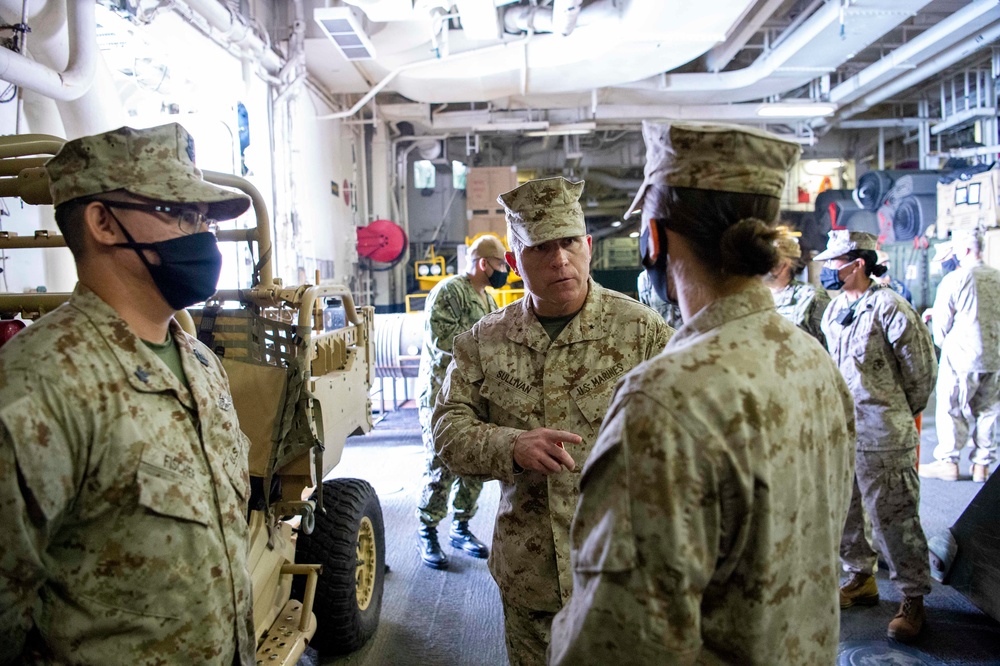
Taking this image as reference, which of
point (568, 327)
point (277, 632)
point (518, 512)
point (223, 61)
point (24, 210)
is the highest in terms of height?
point (223, 61)

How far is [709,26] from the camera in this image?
585 cm

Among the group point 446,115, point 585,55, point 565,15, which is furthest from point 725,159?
point 446,115

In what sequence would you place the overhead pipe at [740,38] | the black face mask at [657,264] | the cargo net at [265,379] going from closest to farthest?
the black face mask at [657,264] < the cargo net at [265,379] < the overhead pipe at [740,38]

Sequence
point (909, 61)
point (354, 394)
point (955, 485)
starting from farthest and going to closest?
point (909, 61)
point (955, 485)
point (354, 394)

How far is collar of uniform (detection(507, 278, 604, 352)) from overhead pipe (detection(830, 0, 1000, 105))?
604cm

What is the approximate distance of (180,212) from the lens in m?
1.36

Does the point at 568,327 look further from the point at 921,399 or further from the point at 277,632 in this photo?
the point at 921,399

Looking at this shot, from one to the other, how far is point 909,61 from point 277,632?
26.7 feet

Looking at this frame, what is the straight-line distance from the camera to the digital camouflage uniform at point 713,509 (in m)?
0.86

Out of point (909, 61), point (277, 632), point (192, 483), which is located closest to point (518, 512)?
point (192, 483)

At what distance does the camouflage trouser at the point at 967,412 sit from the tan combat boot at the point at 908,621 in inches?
110

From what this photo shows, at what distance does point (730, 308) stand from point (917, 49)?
7470 mm

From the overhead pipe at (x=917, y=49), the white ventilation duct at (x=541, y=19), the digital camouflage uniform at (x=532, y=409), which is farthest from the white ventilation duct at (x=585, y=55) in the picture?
the digital camouflage uniform at (x=532, y=409)

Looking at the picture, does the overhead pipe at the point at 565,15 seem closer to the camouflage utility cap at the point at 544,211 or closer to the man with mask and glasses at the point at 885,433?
the man with mask and glasses at the point at 885,433
